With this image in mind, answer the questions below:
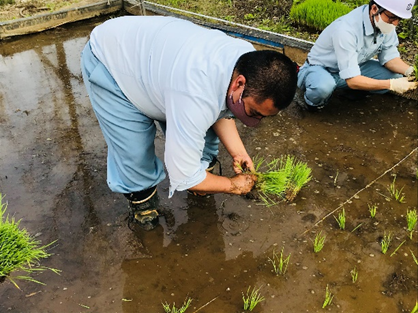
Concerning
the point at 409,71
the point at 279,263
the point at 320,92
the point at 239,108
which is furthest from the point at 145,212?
the point at 409,71

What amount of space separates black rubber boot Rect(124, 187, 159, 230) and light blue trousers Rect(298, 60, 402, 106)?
5.87 feet

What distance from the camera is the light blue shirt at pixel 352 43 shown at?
3.38 meters

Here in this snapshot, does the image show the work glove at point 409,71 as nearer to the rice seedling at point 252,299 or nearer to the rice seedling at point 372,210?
the rice seedling at point 372,210

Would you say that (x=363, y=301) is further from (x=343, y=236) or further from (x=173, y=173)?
(x=173, y=173)

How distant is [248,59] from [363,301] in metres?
1.42

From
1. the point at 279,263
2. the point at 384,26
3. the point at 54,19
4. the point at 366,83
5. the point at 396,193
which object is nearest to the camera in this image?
the point at 279,263

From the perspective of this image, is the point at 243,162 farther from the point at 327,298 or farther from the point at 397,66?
the point at 397,66

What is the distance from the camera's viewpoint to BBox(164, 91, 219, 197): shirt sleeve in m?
1.88

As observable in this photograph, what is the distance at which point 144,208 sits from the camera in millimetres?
2678

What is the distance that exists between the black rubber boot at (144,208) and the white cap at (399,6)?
2.17 meters

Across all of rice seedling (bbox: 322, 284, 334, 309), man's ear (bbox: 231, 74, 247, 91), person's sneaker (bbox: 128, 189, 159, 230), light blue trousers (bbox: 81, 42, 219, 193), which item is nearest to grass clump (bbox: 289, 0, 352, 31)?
light blue trousers (bbox: 81, 42, 219, 193)

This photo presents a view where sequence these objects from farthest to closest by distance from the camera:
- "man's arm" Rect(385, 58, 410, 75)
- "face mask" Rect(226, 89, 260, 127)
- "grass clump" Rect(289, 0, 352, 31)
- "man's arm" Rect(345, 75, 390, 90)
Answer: "grass clump" Rect(289, 0, 352, 31)
"man's arm" Rect(385, 58, 410, 75)
"man's arm" Rect(345, 75, 390, 90)
"face mask" Rect(226, 89, 260, 127)

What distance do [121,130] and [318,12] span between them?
3.38m

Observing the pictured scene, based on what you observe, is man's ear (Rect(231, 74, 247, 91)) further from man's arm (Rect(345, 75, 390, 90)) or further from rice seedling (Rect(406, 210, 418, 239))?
man's arm (Rect(345, 75, 390, 90))
